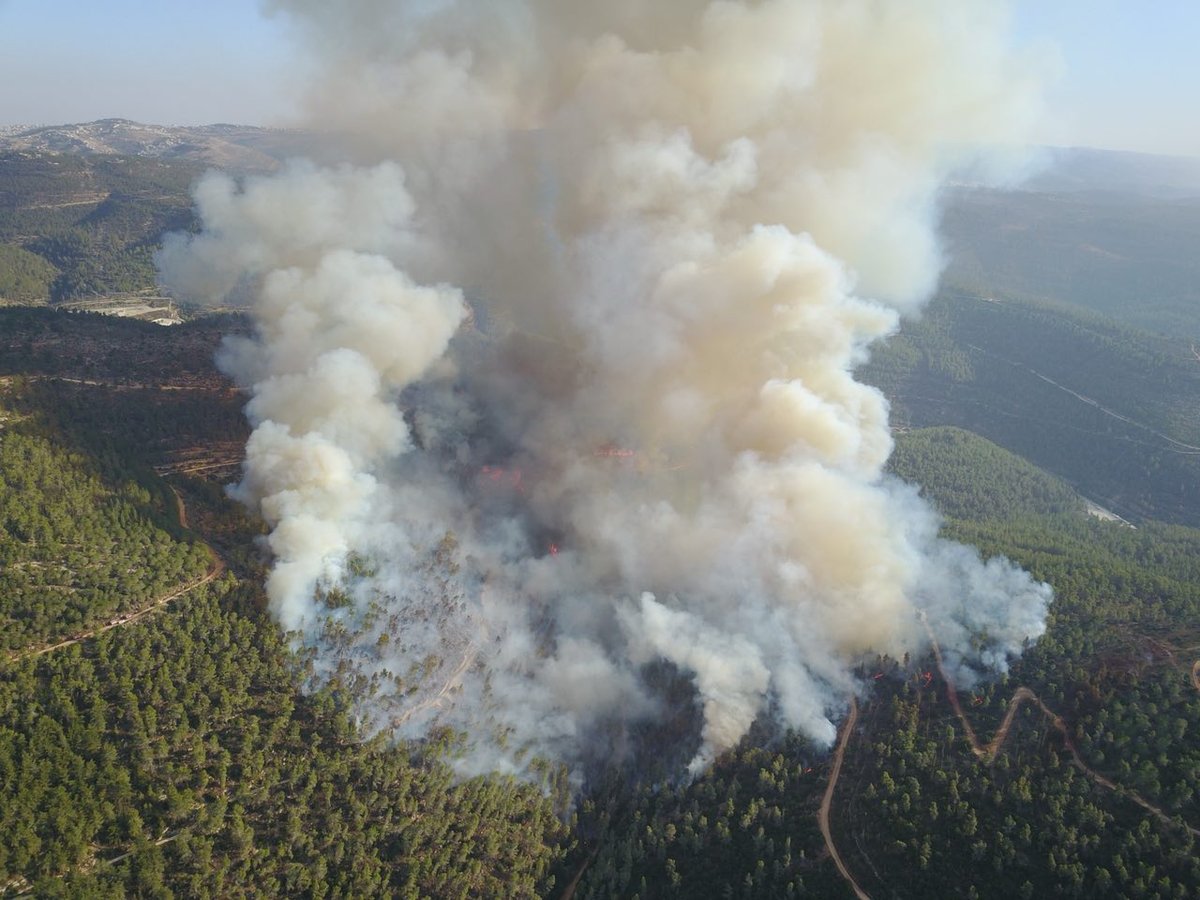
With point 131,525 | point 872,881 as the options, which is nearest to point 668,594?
point 872,881

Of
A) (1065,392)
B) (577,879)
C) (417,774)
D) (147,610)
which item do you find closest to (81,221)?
(147,610)

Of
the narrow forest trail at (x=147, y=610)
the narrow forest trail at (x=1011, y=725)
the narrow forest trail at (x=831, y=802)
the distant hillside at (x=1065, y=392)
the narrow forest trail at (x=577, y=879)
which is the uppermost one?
the narrow forest trail at (x=147, y=610)

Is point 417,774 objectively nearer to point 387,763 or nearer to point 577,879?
point 387,763

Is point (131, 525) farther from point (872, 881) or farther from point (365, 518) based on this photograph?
point (872, 881)

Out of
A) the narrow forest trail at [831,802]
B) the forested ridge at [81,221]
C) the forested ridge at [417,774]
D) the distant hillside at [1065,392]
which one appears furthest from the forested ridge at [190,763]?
the forested ridge at [81,221]

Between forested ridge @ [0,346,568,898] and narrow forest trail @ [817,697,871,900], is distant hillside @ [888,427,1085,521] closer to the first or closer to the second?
narrow forest trail @ [817,697,871,900]

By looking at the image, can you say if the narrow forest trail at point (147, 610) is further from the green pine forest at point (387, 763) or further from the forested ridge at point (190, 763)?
the forested ridge at point (190, 763)
